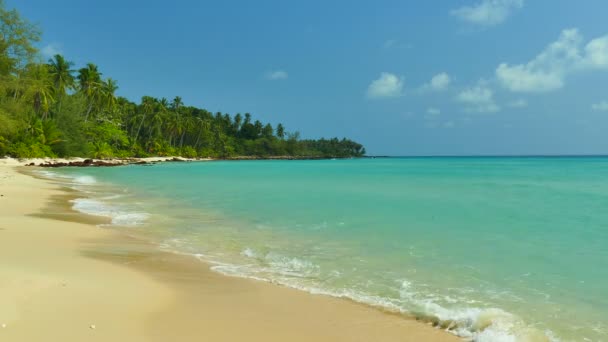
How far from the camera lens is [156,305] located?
4578mm

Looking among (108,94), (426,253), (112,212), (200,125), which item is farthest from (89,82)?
(426,253)

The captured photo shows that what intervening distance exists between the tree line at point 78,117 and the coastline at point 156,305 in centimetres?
3040

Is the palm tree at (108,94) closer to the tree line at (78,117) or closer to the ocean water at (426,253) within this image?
the tree line at (78,117)

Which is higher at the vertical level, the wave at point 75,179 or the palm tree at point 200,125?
the palm tree at point 200,125

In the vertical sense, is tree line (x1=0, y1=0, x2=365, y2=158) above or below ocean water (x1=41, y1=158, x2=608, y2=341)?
above

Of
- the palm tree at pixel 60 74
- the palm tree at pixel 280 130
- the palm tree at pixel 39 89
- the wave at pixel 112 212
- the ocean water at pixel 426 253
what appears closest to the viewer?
the ocean water at pixel 426 253

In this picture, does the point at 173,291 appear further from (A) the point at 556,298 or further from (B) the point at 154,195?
(B) the point at 154,195

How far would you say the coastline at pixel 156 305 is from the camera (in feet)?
12.6

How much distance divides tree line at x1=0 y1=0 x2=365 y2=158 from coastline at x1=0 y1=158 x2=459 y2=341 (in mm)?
30404

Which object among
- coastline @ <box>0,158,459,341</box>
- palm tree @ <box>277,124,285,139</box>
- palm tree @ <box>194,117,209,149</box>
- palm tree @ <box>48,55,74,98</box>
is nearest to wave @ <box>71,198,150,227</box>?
coastline @ <box>0,158,459,341</box>

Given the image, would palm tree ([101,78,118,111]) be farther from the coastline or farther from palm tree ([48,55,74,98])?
the coastline

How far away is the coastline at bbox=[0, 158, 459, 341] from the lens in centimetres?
384

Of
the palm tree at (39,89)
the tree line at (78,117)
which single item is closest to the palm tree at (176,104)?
the tree line at (78,117)

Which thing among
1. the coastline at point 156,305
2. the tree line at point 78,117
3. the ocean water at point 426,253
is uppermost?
the tree line at point 78,117
